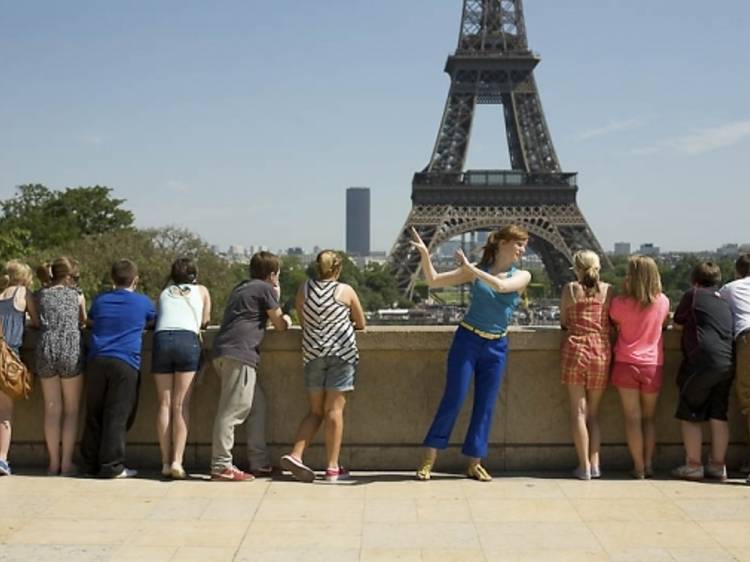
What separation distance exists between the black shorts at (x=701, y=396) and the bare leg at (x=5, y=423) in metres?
5.57

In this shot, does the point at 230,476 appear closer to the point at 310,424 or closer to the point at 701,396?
the point at 310,424

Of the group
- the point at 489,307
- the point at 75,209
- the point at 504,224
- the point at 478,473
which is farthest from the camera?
the point at 504,224

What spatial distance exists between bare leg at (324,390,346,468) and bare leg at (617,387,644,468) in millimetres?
2329

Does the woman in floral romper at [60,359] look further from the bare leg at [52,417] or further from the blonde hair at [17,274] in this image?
the blonde hair at [17,274]

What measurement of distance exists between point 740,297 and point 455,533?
3345mm

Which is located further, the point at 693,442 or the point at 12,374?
the point at 693,442

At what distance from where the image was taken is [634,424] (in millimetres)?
8094

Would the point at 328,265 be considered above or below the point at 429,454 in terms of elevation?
above

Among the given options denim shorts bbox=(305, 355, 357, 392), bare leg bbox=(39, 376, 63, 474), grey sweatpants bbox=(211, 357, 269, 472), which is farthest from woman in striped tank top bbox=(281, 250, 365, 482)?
bare leg bbox=(39, 376, 63, 474)

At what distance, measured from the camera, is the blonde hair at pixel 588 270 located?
8.00 m

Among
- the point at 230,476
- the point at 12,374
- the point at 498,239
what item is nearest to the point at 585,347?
the point at 498,239

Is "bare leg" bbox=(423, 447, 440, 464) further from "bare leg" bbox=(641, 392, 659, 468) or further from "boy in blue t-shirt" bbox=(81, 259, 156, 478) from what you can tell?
"boy in blue t-shirt" bbox=(81, 259, 156, 478)

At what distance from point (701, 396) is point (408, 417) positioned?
2.46 m

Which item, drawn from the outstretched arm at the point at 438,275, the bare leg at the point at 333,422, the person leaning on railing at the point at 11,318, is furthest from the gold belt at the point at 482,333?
the person leaning on railing at the point at 11,318
